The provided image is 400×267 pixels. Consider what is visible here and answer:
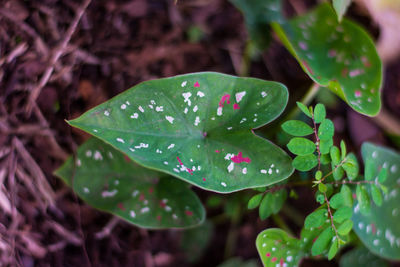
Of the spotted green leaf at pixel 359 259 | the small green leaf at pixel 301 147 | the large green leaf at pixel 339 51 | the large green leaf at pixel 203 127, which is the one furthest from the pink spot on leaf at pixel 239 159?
the spotted green leaf at pixel 359 259

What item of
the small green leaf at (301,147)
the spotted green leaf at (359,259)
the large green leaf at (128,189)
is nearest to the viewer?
the small green leaf at (301,147)

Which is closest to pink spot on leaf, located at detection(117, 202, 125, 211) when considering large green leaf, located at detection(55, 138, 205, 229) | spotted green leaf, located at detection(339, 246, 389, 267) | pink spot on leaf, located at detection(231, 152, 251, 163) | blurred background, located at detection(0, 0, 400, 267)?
large green leaf, located at detection(55, 138, 205, 229)

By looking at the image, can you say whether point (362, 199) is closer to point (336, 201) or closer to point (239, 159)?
point (336, 201)

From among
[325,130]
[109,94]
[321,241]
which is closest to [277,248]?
[321,241]

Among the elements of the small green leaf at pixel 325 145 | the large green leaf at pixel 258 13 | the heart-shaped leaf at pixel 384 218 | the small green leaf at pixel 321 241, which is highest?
the large green leaf at pixel 258 13

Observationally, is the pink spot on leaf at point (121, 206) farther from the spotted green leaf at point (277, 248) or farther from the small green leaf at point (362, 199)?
the small green leaf at point (362, 199)

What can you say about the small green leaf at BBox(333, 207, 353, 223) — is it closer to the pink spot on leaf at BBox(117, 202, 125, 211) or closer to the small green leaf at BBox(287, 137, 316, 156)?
the small green leaf at BBox(287, 137, 316, 156)
